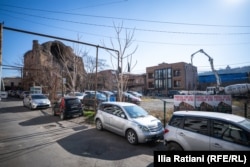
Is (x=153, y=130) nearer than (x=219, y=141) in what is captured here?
No

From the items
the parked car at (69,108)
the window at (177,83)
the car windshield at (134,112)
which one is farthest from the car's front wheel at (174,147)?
the window at (177,83)

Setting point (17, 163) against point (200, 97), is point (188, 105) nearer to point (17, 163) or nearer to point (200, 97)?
point (200, 97)

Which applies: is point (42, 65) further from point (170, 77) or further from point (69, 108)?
point (170, 77)

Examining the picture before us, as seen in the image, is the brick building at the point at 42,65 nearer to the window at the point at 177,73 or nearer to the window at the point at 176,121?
the window at the point at 176,121

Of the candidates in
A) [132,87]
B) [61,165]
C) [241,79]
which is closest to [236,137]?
[61,165]

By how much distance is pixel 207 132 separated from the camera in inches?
177

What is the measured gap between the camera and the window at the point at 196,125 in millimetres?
4589

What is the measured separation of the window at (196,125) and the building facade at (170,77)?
47.4 metres

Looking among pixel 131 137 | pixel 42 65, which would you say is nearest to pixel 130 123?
pixel 131 137

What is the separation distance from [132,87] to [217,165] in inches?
2503

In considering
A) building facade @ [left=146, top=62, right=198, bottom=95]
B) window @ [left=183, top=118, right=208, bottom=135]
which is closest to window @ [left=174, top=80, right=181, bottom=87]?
building facade @ [left=146, top=62, right=198, bottom=95]

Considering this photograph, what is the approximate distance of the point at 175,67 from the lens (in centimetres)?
5444

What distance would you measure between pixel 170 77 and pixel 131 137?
51.4 m

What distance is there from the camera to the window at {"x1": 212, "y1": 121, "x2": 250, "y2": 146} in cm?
389
